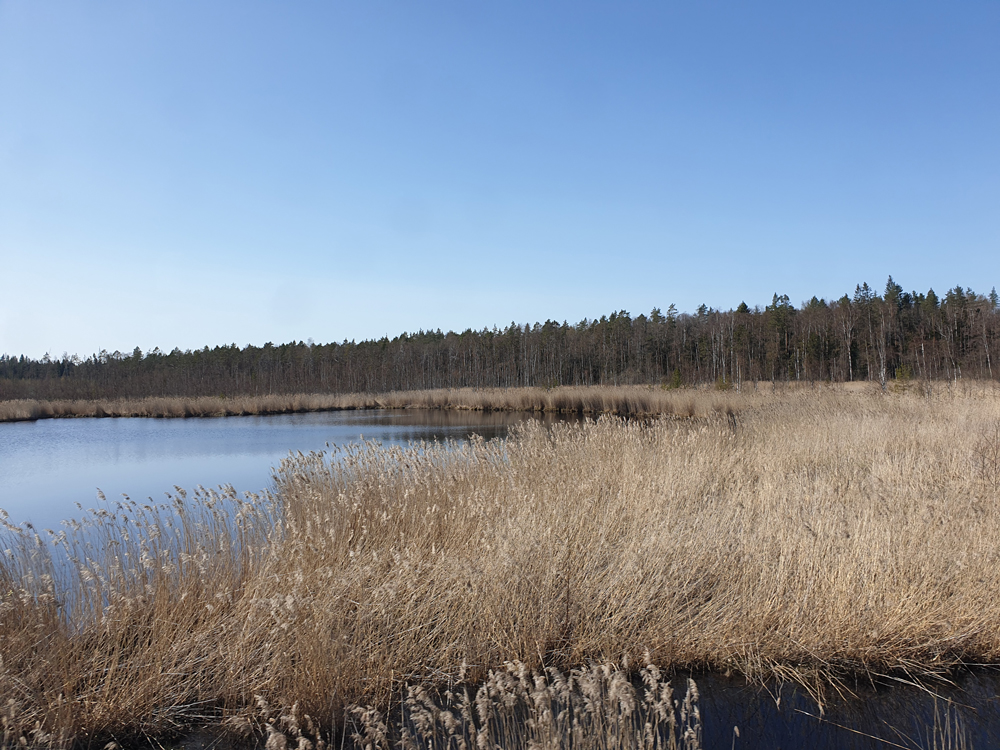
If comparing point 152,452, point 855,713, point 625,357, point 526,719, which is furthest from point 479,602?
point 625,357

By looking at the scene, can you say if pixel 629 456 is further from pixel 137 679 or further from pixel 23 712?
pixel 23 712

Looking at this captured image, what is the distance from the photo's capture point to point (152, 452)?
1661cm

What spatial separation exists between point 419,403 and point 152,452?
2083 centimetres

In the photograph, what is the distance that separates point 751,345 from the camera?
181 ft

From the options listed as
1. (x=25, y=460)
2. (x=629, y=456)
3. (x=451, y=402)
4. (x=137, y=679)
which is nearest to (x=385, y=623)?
(x=137, y=679)

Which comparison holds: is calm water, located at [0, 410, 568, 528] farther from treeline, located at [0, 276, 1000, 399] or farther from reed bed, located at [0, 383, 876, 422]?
treeline, located at [0, 276, 1000, 399]

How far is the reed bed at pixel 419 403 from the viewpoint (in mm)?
26141

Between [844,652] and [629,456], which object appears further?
[629,456]

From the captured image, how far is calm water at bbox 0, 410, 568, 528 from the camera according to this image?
10586 millimetres

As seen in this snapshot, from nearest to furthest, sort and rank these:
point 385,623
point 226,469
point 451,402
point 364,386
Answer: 1. point 385,623
2. point 226,469
3. point 451,402
4. point 364,386

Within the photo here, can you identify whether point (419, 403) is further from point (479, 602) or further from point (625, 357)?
point (479, 602)

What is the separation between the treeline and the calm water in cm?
1595

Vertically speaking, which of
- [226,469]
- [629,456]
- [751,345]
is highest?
[751,345]

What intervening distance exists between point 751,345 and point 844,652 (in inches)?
2215
